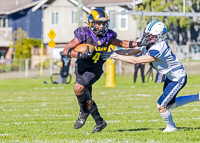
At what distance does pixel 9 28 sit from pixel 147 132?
3805 cm

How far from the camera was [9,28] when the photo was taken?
42.8m

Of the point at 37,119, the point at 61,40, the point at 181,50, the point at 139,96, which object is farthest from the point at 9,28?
the point at 37,119

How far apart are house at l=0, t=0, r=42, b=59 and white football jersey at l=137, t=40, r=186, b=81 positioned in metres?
34.4

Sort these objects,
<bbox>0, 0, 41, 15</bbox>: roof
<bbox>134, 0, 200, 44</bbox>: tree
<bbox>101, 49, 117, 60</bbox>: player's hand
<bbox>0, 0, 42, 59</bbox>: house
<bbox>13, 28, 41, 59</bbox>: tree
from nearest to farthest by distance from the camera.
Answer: <bbox>101, 49, 117, 60</bbox>: player's hand < <bbox>134, 0, 200, 44</bbox>: tree < <bbox>13, 28, 41, 59</bbox>: tree < <bbox>0, 0, 41, 15</bbox>: roof < <bbox>0, 0, 42, 59</bbox>: house

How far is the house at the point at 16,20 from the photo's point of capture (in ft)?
133

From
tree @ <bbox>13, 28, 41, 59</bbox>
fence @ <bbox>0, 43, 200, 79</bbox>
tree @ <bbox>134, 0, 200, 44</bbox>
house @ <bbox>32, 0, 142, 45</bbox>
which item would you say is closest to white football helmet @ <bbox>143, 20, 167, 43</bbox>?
tree @ <bbox>134, 0, 200, 44</bbox>

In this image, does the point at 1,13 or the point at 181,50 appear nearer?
the point at 181,50

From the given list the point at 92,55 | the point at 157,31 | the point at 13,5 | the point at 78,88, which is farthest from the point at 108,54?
the point at 13,5

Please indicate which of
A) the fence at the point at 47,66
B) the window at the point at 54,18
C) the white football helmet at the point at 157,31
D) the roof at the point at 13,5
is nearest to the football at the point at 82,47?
the white football helmet at the point at 157,31

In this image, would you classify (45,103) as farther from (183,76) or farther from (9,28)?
(9,28)

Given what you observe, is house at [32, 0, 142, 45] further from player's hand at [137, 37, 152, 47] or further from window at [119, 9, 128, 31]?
player's hand at [137, 37, 152, 47]

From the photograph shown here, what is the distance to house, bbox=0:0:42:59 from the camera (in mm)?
40562

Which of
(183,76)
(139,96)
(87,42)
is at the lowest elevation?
(139,96)

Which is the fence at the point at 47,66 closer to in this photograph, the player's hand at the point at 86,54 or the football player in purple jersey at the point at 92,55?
the football player in purple jersey at the point at 92,55
